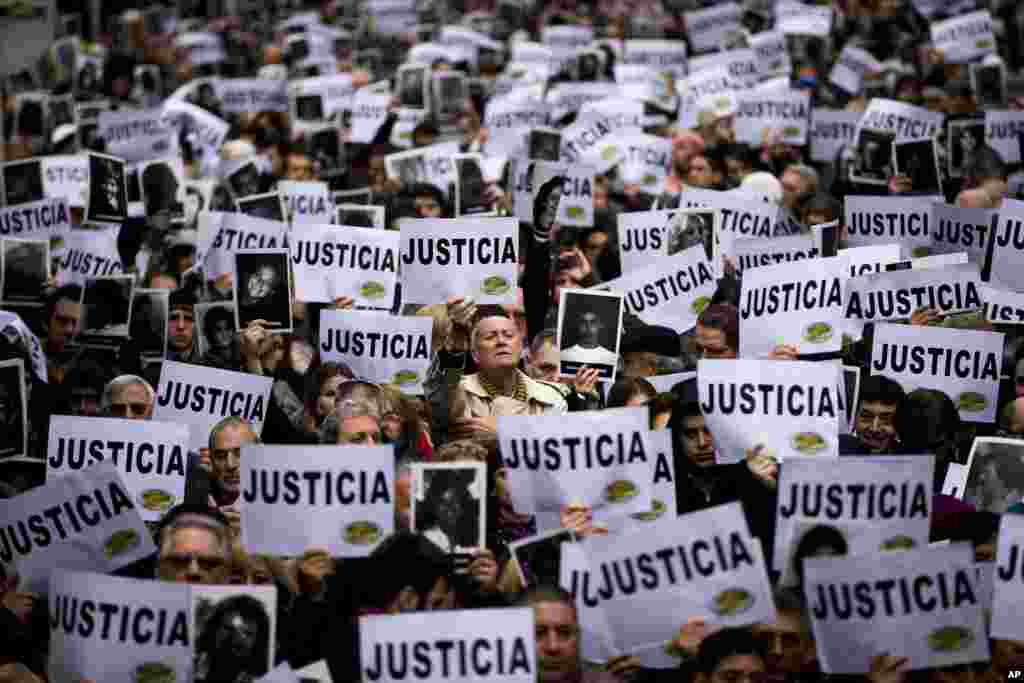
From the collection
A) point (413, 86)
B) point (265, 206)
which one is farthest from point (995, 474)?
point (413, 86)

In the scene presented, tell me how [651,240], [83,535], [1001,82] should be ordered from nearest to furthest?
1. [83,535]
2. [651,240]
3. [1001,82]

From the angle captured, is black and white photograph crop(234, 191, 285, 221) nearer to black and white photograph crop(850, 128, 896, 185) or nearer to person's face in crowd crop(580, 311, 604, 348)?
person's face in crowd crop(580, 311, 604, 348)

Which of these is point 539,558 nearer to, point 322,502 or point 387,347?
point 322,502

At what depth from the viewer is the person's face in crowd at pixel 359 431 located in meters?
7.58

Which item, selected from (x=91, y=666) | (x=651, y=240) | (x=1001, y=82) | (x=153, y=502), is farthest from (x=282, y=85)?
(x=91, y=666)

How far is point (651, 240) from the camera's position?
11.4 meters

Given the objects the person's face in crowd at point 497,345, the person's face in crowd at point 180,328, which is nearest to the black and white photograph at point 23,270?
the person's face in crowd at point 180,328

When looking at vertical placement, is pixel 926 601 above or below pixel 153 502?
above

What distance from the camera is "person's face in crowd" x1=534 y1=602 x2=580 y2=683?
21.0 feet

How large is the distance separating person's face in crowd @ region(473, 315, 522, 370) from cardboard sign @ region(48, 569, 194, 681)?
2.39 meters

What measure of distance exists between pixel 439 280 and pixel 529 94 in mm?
7369

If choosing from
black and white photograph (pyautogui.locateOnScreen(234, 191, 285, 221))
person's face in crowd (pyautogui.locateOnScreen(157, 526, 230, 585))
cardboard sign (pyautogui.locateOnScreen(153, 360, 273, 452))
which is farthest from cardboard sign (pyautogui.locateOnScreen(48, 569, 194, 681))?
black and white photograph (pyautogui.locateOnScreen(234, 191, 285, 221))

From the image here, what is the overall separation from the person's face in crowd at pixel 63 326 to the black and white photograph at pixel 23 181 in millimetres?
2913

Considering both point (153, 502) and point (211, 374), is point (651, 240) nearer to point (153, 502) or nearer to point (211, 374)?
point (211, 374)
